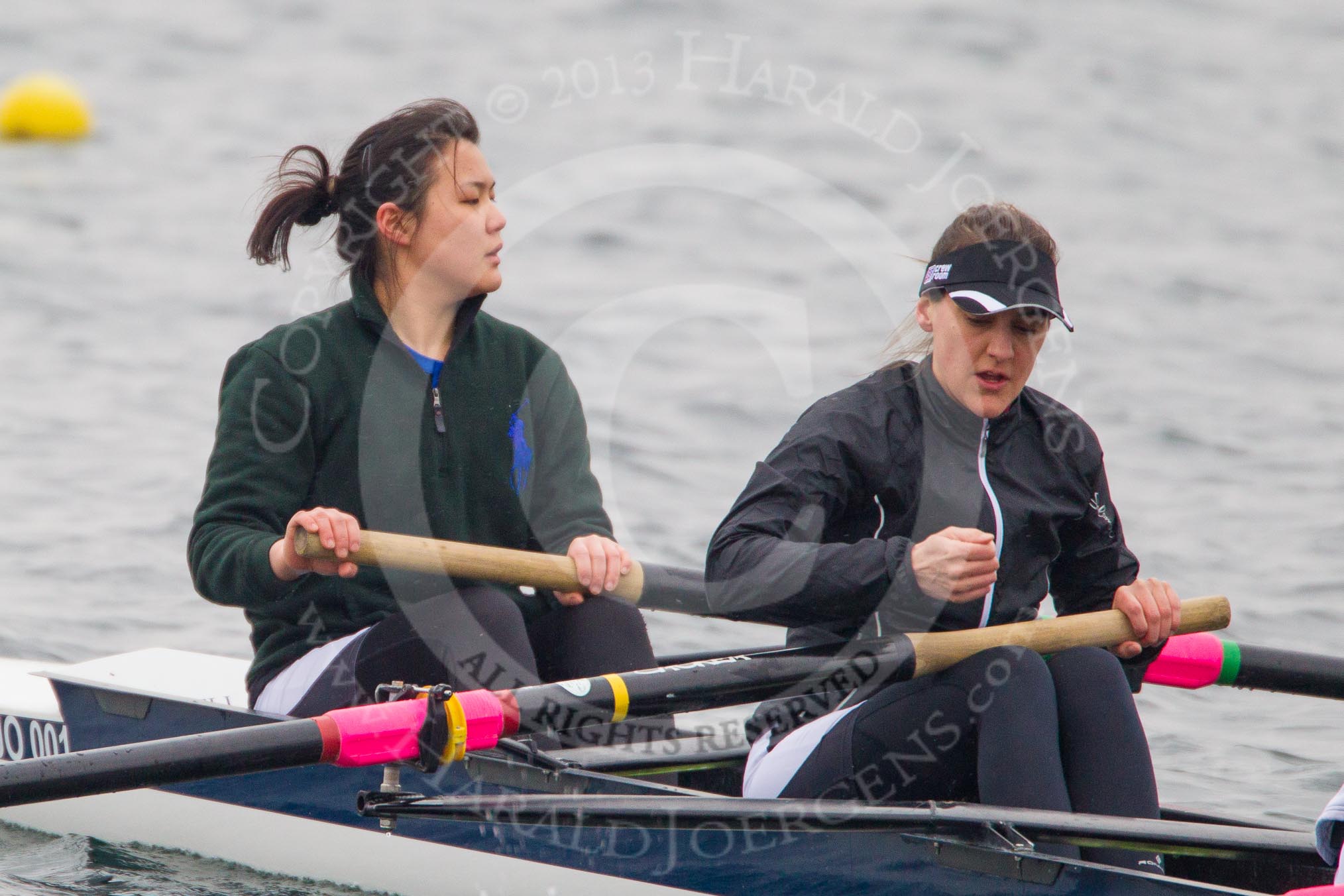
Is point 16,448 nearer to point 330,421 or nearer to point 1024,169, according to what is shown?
point 330,421

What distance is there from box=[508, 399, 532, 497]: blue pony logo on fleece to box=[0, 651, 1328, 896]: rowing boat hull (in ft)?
1.68

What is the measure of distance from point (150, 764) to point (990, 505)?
1172mm

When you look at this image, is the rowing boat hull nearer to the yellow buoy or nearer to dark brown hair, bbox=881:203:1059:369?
dark brown hair, bbox=881:203:1059:369

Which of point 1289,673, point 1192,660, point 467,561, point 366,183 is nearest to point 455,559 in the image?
point 467,561

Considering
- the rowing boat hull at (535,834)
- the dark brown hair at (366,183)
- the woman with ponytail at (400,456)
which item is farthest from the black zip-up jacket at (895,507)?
the dark brown hair at (366,183)

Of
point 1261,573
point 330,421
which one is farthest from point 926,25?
point 330,421

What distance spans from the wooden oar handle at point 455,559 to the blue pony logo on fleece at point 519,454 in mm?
143

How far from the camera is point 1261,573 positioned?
5.16 m

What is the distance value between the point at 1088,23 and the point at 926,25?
4.01ft

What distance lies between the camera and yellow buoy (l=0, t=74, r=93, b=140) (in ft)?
34.7

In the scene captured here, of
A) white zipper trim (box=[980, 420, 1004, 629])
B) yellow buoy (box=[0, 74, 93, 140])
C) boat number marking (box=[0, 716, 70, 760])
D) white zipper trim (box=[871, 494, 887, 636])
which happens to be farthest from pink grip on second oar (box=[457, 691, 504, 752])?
yellow buoy (box=[0, 74, 93, 140])

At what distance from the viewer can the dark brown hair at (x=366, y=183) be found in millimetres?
2676

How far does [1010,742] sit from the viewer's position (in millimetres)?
2195

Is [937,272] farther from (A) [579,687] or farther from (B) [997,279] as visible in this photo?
(A) [579,687]
